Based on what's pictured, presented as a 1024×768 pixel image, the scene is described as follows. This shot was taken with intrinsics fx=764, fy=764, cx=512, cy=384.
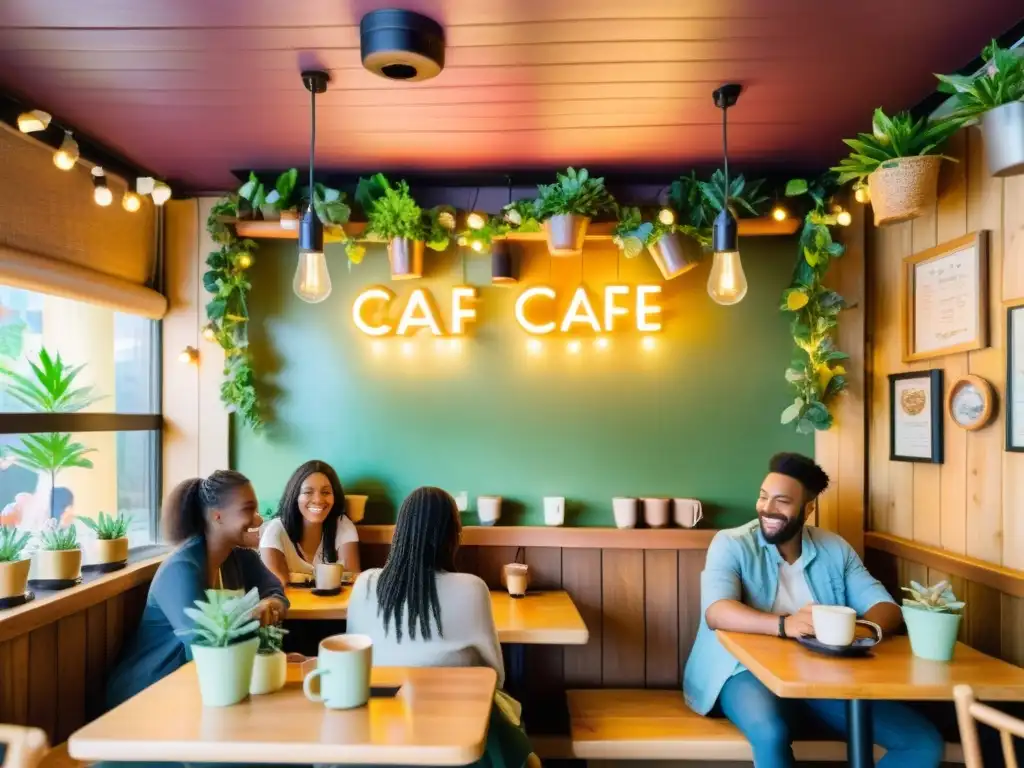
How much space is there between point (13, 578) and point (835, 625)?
257cm

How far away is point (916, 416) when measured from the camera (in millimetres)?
3150

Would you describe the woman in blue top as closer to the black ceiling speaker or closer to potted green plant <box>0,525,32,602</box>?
potted green plant <box>0,525,32,602</box>

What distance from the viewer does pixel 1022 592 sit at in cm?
245

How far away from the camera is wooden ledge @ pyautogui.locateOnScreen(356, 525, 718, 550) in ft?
11.8

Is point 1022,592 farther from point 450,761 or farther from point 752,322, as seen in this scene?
point 450,761

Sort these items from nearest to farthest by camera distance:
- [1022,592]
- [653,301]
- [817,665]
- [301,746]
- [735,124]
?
[301,746] → [817,665] → [1022,592] → [735,124] → [653,301]

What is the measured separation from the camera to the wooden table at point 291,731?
1.56 meters

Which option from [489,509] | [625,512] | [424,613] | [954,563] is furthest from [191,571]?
[954,563]

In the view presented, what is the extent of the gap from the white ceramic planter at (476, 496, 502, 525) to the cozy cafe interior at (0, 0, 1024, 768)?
8 centimetres

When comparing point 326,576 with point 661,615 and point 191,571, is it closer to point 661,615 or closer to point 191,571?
point 191,571

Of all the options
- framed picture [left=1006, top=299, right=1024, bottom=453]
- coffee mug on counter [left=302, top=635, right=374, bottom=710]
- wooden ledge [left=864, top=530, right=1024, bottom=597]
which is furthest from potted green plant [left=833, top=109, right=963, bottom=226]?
coffee mug on counter [left=302, top=635, right=374, bottom=710]

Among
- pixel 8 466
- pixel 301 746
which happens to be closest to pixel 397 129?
pixel 8 466

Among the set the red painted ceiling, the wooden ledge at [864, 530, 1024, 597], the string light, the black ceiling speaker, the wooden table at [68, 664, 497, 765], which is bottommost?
the wooden table at [68, 664, 497, 765]

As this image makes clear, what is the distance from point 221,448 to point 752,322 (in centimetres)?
276
